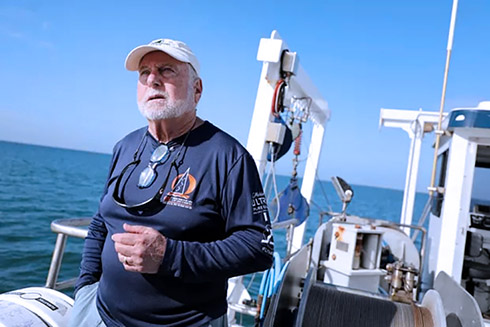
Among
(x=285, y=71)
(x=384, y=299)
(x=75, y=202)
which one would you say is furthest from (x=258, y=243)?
(x=75, y=202)

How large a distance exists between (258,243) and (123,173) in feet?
2.42

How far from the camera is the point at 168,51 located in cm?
160

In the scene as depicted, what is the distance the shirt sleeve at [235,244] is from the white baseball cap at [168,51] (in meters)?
0.50

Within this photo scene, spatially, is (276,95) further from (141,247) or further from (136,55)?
(141,247)

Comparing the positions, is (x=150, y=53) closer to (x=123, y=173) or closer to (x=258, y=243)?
(x=123, y=173)

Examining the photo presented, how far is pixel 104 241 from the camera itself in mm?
1848

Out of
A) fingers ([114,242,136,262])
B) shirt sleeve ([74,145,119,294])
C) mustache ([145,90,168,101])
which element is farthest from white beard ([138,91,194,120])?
fingers ([114,242,136,262])

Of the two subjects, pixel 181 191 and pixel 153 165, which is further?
pixel 153 165

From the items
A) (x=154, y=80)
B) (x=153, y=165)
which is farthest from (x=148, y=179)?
(x=154, y=80)

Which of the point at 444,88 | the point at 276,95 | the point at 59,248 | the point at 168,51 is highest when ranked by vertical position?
the point at 444,88

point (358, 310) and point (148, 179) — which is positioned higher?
point (148, 179)

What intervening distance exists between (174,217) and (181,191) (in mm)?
108

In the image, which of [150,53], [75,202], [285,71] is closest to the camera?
[150,53]

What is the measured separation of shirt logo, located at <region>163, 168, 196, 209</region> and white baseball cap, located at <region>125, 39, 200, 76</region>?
1.66 ft
